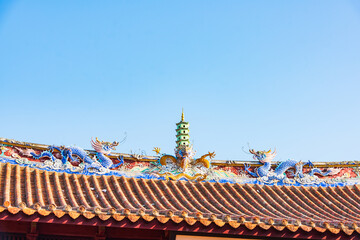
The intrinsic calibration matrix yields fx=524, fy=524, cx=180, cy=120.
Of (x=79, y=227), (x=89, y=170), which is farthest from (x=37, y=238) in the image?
(x=89, y=170)

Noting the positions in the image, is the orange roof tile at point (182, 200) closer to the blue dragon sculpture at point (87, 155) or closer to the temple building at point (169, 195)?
the temple building at point (169, 195)

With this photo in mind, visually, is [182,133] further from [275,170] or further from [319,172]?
[319,172]

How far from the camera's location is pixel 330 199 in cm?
1181

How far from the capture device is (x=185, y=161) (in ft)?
39.7

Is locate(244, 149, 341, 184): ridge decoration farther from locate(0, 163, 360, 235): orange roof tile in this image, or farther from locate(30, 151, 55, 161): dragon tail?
locate(30, 151, 55, 161): dragon tail

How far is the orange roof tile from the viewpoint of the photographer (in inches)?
328

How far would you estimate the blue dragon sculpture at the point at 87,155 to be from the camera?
11486mm

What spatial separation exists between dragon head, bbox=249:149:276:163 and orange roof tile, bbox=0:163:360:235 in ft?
2.49

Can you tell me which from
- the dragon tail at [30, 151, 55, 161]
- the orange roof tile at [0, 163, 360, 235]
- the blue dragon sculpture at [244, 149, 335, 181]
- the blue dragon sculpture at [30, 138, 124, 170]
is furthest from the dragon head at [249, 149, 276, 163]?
the dragon tail at [30, 151, 55, 161]

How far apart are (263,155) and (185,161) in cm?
202

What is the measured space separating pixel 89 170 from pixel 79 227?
279 centimetres

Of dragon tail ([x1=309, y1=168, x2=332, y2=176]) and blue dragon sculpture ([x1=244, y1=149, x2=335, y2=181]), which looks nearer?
blue dragon sculpture ([x1=244, y1=149, x2=335, y2=181])

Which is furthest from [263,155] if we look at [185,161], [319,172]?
[185,161]

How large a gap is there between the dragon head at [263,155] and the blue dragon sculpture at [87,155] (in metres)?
3.26
